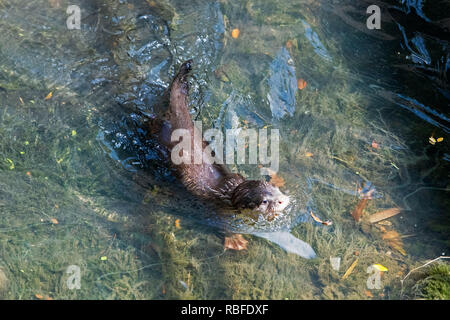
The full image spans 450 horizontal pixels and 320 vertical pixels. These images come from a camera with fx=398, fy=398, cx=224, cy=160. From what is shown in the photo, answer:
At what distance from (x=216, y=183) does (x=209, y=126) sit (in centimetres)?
73

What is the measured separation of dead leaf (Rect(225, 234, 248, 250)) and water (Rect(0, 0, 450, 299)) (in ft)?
0.20

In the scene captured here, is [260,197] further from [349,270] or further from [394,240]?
[394,240]

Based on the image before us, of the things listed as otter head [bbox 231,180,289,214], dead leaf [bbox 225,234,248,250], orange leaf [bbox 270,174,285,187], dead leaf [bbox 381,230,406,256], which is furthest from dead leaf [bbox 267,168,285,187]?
dead leaf [bbox 381,230,406,256]

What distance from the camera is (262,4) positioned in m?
4.74

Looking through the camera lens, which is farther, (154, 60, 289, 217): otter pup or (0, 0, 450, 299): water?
(154, 60, 289, 217): otter pup

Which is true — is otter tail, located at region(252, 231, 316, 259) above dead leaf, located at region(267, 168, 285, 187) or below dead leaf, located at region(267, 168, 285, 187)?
below

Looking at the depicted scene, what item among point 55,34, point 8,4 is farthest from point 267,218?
point 8,4

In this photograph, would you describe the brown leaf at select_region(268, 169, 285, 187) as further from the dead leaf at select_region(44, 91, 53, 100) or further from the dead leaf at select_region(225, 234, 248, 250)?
the dead leaf at select_region(44, 91, 53, 100)

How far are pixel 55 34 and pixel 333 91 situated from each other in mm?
3174

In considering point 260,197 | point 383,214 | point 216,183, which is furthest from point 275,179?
point 383,214

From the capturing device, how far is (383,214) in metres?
3.59

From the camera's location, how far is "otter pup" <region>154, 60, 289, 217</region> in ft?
11.4

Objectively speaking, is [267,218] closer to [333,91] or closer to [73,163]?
[333,91]

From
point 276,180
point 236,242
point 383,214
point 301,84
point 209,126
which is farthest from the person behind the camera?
point 301,84
